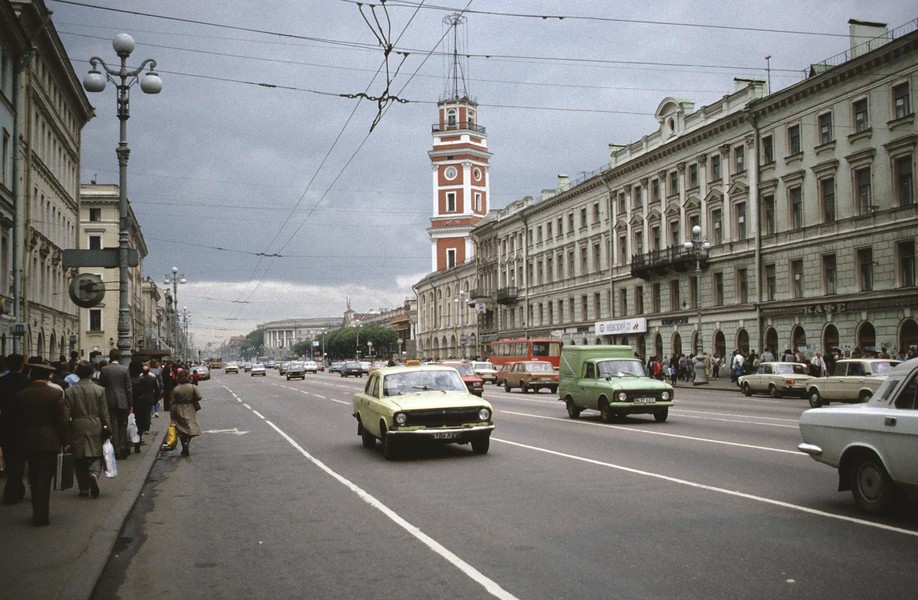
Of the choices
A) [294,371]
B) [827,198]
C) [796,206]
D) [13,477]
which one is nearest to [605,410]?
[13,477]

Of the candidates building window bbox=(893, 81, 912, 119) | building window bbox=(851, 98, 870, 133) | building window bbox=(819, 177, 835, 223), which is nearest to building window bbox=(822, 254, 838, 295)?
building window bbox=(819, 177, 835, 223)

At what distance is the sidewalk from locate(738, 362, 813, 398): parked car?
27.4 metres

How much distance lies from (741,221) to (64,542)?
44.2m

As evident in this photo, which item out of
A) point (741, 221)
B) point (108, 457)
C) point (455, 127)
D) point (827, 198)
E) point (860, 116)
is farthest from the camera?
point (455, 127)

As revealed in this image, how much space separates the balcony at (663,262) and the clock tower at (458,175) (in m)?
50.2

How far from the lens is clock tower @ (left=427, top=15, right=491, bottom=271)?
4136 inches

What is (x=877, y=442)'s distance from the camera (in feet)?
26.9

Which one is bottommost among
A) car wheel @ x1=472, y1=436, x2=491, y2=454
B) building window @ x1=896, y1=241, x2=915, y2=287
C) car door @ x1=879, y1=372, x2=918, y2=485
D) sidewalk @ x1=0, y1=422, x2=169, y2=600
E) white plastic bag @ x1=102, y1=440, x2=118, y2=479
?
sidewalk @ x1=0, y1=422, x2=169, y2=600

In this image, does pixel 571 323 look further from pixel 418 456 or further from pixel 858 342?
pixel 418 456

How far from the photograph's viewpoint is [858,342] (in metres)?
38.4

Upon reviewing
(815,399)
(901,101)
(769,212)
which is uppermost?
(901,101)

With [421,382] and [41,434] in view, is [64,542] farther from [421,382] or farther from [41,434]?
[421,382]

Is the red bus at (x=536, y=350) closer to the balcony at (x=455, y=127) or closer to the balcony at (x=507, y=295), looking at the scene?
the balcony at (x=507, y=295)

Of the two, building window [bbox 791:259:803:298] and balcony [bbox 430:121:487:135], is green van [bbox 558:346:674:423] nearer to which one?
building window [bbox 791:259:803:298]
